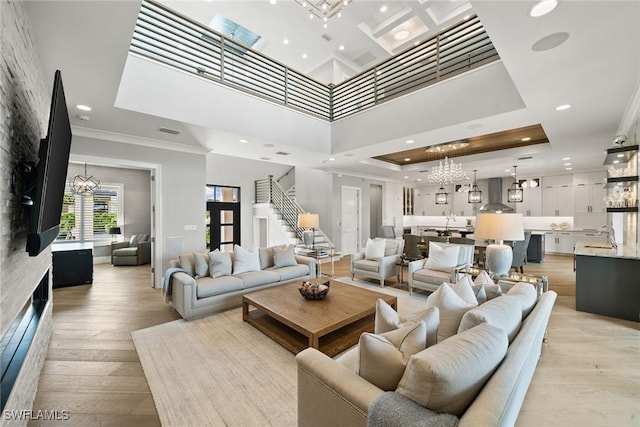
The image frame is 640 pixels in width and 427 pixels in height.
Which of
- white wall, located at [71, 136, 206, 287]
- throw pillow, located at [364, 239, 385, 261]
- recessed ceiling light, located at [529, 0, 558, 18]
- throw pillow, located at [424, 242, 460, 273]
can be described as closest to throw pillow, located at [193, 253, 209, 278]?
white wall, located at [71, 136, 206, 287]

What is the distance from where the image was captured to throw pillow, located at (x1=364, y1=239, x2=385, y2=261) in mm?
5500

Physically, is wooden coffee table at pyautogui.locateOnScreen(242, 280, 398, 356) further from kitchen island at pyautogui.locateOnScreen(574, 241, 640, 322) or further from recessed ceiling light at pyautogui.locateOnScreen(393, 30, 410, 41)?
recessed ceiling light at pyautogui.locateOnScreen(393, 30, 410, 41)

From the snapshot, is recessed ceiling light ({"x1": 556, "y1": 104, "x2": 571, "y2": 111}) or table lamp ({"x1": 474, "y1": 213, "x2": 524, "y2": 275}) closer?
table lamp ({"x1": 474, "y1": 213, "x2": 524, "y2": 275})

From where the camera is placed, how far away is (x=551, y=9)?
6.16 ft

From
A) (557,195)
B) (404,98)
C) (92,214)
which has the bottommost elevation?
(92,214)

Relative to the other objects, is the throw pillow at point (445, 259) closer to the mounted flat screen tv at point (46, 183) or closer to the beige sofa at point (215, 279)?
the beige sofa at point (215, 279)

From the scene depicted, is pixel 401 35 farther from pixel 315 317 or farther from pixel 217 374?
pixel 217 374

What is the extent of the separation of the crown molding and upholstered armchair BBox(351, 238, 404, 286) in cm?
396

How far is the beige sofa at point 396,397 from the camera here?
969mm

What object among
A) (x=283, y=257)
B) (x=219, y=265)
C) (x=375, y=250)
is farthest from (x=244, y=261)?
(x=375, y=250)

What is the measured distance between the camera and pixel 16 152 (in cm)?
169

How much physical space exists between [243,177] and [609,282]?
9.05 m

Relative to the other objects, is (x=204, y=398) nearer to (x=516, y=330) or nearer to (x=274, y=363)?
(x=274, y=363)

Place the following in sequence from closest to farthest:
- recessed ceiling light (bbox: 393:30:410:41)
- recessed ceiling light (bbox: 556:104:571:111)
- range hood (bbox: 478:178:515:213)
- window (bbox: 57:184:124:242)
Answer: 1. recessed ceiling light (bbox: 556:104:571:111)
2. recessed ceiling light (bbox: 393:30:410:41)
3. window (bbox: 57:184:124:242)
4. range hood (bbox: 478:178:515:213)
